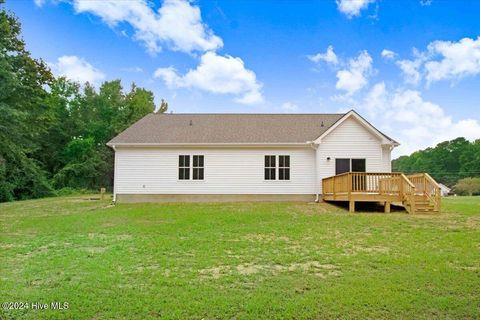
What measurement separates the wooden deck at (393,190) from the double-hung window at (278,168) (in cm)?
326

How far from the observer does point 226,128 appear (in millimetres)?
18000

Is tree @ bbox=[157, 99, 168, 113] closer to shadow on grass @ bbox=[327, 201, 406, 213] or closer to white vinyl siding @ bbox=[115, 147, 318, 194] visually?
white vinyl siding @ bbox=[115, 147, 318, 194]

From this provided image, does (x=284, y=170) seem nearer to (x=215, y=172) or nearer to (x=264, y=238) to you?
(x=215, y=172)

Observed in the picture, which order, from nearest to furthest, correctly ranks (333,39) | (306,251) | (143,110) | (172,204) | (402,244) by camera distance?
(306,251) < (402,244) < (172,204) < (333,39) < (143,110)

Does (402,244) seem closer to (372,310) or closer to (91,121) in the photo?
(372,310)

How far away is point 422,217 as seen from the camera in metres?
11.6

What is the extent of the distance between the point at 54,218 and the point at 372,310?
466 inches

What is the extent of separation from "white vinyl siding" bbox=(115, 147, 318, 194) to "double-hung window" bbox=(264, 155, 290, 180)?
19 cm

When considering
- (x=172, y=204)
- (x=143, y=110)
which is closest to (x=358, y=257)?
(x=172, y=204)

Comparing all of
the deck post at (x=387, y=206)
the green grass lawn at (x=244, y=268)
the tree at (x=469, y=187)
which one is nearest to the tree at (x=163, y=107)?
the green grass lawn at (x=244, y=268)

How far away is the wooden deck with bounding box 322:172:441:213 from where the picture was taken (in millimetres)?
12656

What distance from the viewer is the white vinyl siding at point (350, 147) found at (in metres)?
15.8

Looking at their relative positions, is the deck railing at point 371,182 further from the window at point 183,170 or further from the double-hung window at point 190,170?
the window at point 183,170

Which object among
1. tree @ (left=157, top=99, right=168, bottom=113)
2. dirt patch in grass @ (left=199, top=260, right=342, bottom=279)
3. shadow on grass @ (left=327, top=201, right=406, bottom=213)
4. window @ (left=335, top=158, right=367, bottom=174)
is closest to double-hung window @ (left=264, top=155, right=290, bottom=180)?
window @ (left=335, top=158, right=367, bottom=174)
